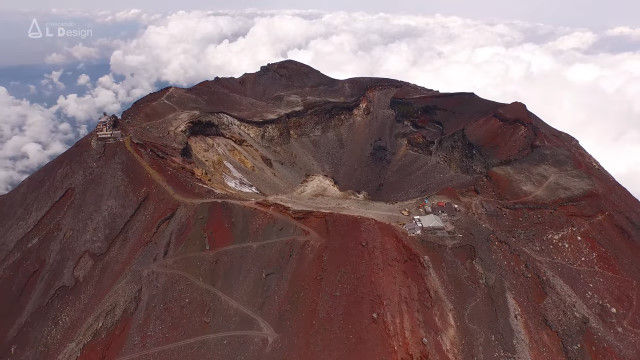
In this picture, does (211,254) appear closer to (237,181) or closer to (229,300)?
(229,300)

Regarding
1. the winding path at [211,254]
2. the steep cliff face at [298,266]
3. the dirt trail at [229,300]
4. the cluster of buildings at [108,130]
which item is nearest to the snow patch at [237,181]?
the steep cliff face at [298,266]

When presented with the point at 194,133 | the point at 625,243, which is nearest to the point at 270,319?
the point at 194,133

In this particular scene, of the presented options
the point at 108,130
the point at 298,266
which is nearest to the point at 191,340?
the point at 298,266

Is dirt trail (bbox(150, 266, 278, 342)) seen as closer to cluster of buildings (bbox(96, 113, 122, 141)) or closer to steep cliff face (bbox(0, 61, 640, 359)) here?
steep cliff face (bbox(0, 61, 640, 359))

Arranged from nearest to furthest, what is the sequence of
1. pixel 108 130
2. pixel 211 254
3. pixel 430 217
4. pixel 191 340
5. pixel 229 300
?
pixel 191 340 < pixel 229 300 < pixel 211 254 < pixel 430 217 < pixel 108 130

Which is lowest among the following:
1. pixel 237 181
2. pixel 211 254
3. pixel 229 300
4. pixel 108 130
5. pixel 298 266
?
pixel 229 300

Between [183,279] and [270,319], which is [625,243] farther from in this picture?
[183,279]

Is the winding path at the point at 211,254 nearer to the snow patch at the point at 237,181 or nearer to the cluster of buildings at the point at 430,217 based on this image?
the cluster of buildings at the point at 430,217

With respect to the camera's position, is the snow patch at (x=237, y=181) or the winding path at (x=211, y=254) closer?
the winding path at (x=211, y=254)

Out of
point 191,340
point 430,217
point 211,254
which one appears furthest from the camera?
point 430,217
